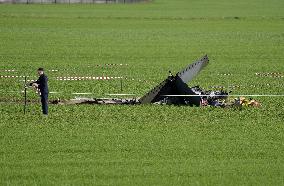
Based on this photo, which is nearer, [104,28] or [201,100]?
[201,100]

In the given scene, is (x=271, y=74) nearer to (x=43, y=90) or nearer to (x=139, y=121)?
(x=139, y=121)

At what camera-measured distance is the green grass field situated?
18.0 metres

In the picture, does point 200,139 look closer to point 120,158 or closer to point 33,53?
point 120,158

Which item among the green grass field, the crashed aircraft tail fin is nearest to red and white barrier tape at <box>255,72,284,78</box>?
the green grass field

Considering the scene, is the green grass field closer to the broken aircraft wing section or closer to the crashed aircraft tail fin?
the crashed aircraft tail fin

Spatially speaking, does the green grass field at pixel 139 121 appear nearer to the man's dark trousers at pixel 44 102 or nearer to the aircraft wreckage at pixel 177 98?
the man's dark trousers at pixel 44 102

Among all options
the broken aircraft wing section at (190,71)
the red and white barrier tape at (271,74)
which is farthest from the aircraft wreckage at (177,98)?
the red and white barrier tape at (271,74)

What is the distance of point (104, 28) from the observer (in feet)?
221

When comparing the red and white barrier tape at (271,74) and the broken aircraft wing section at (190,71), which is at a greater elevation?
the broken aircraft wing section at (190,71)

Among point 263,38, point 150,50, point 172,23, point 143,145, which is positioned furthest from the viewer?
point 172,23

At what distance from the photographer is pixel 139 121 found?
2481 cm

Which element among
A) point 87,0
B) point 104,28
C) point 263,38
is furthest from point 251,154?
point 87,0

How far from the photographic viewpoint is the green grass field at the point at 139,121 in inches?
709

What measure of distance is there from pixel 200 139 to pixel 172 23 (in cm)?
Answer: 5311
